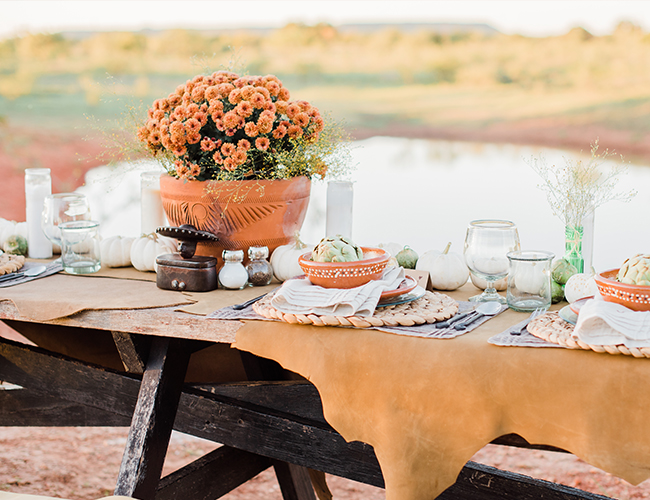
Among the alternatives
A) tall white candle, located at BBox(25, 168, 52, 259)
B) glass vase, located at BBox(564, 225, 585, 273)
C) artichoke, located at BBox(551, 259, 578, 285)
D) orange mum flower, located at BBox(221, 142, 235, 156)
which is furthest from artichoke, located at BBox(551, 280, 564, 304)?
tall white candle, located at BBox(25, 168, 52, 259)

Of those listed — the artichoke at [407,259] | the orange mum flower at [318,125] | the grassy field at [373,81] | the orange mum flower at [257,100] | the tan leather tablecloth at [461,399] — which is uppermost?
the grassy field at [373,81]

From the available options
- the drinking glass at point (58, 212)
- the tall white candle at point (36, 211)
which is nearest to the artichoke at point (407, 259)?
the drinking glass at point (58, 212)

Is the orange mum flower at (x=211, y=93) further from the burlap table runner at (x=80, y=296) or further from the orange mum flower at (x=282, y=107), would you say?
the burlap table runner at (x=80, y=296)

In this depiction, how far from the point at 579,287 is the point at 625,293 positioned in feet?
0.76

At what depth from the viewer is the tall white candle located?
1920mm

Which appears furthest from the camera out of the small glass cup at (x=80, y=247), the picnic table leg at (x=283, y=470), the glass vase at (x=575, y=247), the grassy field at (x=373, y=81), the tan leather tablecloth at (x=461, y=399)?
the grassy field at (x=373, y=81)

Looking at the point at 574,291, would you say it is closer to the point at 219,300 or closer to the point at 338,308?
the point at 338,308

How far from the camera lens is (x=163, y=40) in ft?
14.8

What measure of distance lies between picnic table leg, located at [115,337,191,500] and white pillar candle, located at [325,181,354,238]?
507 millimetres

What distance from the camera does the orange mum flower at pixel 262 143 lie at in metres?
1.57

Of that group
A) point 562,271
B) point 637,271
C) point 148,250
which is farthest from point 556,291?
point 148,250

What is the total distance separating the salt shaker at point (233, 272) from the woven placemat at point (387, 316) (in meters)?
0.20

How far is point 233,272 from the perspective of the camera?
5.06 feet

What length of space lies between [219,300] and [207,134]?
44 cm
